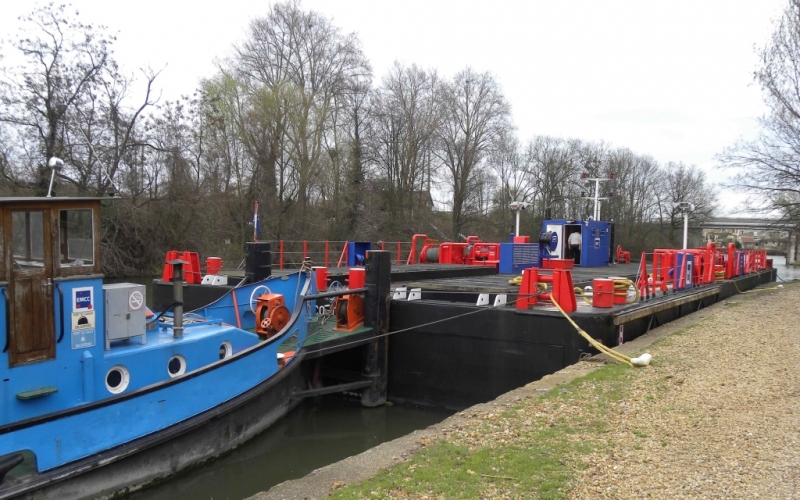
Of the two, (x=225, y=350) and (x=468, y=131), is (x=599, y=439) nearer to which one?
(x=225, y=350)

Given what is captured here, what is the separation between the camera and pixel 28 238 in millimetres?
5855

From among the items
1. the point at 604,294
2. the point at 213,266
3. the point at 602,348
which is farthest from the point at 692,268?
the point at 213,266

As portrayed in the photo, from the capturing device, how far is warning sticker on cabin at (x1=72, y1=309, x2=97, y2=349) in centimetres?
625

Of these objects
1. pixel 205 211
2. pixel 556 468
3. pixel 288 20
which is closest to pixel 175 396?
pixel 556 468

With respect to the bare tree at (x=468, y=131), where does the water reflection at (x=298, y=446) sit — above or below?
below

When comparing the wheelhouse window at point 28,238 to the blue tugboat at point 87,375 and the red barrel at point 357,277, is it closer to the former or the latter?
the blue tugboat at point 87,375

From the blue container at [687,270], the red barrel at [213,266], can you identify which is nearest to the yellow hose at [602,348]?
the blue container at [687,270]

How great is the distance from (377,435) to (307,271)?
3360 mm

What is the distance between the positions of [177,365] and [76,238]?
2306 millimetres

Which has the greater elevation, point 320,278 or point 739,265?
point 320,278

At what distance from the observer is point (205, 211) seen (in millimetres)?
32031

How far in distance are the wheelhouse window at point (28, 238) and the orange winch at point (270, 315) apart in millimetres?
4931

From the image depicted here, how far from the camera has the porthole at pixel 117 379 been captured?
22.3 feet

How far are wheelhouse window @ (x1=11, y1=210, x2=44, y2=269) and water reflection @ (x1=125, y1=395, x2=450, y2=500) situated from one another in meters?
2.84
